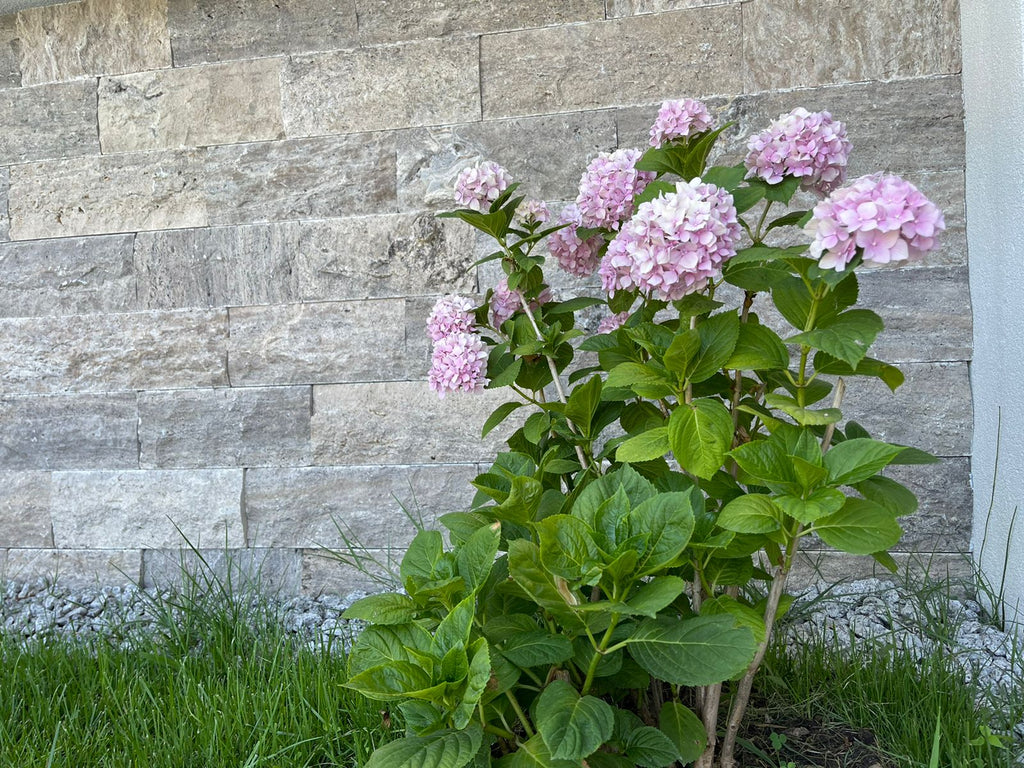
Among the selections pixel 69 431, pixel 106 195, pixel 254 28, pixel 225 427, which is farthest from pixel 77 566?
pixel 254 28

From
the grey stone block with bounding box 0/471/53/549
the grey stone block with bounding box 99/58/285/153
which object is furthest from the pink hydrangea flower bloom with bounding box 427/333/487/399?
the grey stone block with bounding box 0/471/53/549

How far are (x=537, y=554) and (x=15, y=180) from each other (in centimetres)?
254

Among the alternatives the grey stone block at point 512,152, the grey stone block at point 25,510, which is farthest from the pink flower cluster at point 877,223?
the grey stone block at point 25,510

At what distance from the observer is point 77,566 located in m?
2.69

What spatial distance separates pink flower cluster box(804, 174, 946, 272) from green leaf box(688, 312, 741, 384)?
0.17m

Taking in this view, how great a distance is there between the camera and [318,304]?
253cm

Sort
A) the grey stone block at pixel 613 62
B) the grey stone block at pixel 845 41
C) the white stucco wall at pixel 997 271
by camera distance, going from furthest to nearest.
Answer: the grey stone block at pixel 613 62, the grey stone block at pixel 845 41, the white stucco wall at pixel 997 271

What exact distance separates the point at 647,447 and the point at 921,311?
147cm

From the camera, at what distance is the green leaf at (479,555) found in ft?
3.62

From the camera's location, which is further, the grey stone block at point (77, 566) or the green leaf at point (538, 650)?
the grey stone block at point (77, 566)

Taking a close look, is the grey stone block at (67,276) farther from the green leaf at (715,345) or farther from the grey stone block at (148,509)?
the green leaf at (715,345)

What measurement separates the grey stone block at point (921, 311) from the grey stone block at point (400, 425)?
1.04m

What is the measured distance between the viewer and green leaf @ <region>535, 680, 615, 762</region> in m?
0.91

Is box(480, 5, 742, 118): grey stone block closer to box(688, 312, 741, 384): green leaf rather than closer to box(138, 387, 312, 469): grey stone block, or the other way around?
box(138, 387, 312, 469): grey stone block
